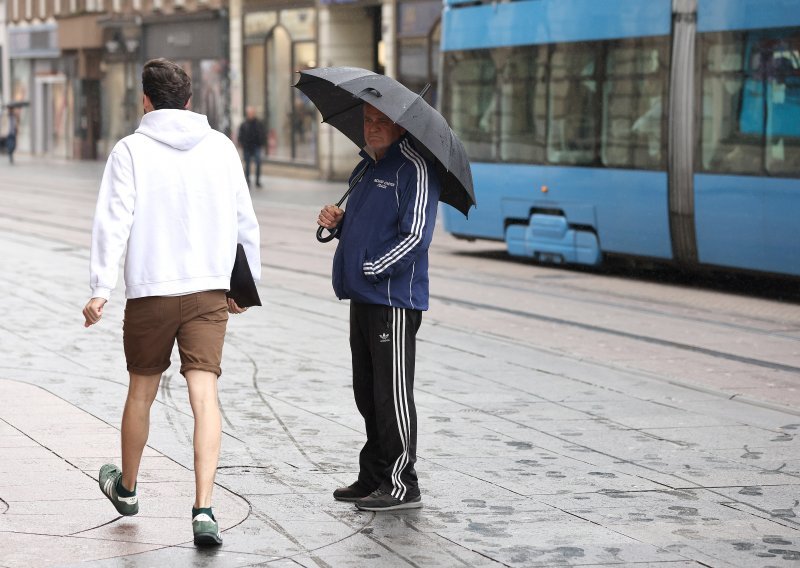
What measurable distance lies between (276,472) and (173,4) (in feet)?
137

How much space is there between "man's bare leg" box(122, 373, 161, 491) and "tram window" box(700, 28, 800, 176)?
907 cm

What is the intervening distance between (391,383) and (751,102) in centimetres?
880

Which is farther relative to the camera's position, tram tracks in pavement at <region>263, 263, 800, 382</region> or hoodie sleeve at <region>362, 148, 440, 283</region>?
tram tracks in pavement at <region>263, 263, 800, 382</region>

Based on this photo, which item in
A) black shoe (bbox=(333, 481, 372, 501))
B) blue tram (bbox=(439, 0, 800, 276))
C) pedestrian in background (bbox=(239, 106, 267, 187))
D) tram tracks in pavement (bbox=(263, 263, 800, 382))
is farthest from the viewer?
pedestrian in background (bbox=(239, 106, 267, 187))

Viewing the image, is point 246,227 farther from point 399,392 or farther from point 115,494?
point 115,494

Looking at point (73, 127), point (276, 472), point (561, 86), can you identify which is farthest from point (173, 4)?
point (276, 472)

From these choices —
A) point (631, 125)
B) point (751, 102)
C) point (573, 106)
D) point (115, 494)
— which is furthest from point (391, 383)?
point (573, 106)

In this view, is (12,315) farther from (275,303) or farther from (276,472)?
(276,472)

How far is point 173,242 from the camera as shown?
5.49 m

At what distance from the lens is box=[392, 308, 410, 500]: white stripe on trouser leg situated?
6.01 meters

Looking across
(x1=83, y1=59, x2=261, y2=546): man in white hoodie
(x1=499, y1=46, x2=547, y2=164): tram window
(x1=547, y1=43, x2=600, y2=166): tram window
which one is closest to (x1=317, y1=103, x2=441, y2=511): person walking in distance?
(x1=83, y1=59, x2=261, y2=546): man in white hoodie

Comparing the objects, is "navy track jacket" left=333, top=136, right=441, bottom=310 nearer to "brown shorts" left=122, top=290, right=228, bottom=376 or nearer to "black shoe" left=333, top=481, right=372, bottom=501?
"brown shorts" left=122, top=290, right=228, bottom=376

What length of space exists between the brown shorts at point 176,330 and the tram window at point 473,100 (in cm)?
1263

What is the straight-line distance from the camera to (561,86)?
1677cm
